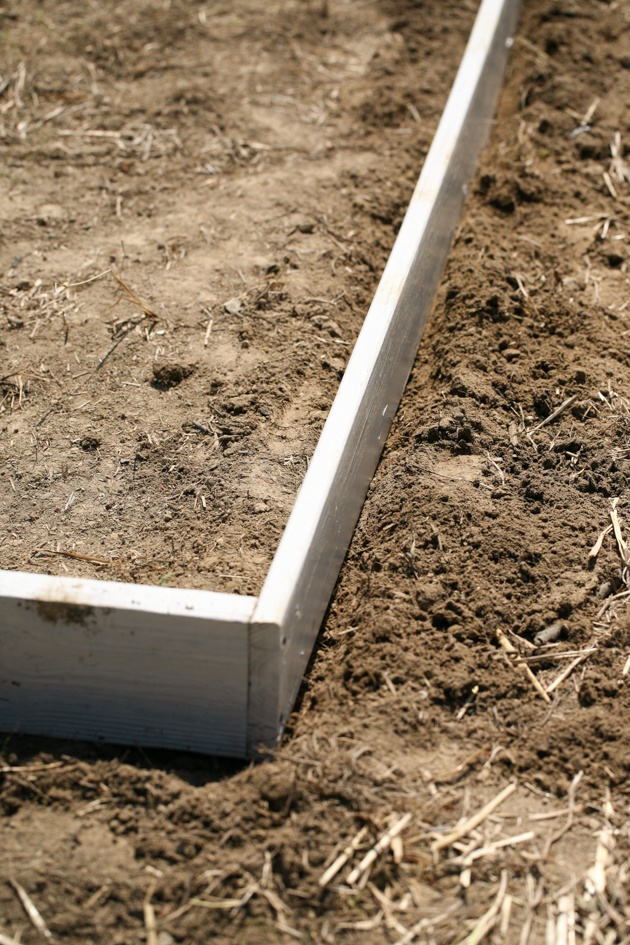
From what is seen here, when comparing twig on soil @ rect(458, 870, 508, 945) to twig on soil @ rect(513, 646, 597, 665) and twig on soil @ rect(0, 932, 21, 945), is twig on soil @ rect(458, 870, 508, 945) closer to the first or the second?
twig on soil @ rect(513, 646, 597, 665)

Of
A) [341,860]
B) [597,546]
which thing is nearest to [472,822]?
[341,860]

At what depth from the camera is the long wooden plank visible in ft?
10.8

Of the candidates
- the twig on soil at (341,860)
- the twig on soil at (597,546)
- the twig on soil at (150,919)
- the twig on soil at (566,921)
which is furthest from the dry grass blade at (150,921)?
the twig on soil at (597,546)

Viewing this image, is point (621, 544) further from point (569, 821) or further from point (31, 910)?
point (31, 910)

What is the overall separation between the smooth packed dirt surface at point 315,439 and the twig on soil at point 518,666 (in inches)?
0.6

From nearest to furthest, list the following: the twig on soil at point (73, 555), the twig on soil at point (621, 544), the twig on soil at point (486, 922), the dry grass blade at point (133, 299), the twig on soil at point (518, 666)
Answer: the twig on soil at point (486, 922), the twig on soil at point (518, 666), the twig on soil at point (621, 544), the twig on soil at point (73, 555), the dry grass blade at point (133, 299)

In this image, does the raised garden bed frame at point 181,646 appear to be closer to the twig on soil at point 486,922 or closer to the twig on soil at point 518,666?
the twig on soil at point 518,666

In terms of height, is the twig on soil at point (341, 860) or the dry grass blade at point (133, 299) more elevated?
the dry grass blade at point (133, 299)

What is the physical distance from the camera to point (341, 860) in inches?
120

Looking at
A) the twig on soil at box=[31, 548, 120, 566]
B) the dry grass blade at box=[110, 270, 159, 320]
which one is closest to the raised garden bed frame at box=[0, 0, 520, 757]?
the twig on soil at box=[31, 548, 120, 566]

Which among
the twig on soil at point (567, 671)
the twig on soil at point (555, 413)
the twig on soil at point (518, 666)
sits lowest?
the twig on soil at point (518, 666)

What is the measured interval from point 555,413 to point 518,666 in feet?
4.39

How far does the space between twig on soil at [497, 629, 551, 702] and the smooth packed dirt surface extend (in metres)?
0.02

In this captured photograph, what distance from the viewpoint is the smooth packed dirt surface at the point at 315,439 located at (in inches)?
121
